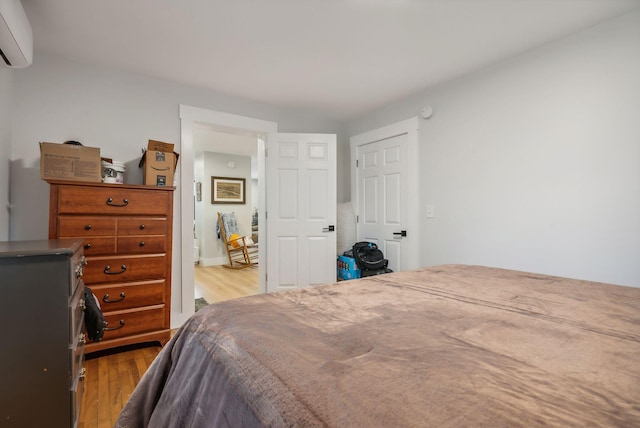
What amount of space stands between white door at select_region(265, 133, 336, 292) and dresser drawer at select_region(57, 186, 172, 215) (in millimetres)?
1320

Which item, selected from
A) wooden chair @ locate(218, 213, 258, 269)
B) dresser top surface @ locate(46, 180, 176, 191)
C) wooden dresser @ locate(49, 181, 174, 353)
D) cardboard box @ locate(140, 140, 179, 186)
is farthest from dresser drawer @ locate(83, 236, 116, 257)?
wooden chair @ locate(218, 213, 258, 269)

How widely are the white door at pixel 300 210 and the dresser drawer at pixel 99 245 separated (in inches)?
62.6

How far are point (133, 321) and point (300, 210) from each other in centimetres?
194

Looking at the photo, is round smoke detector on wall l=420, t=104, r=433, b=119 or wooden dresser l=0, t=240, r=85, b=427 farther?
round smoke detector on wall l=420, t=104, r=433, b=119

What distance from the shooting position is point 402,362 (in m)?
0.62

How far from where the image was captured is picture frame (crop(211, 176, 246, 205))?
21.1 ft

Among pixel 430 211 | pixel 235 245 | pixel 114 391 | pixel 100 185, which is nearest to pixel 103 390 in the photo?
pixel 114 391

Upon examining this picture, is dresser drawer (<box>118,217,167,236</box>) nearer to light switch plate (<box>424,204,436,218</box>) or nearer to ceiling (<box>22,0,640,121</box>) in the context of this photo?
ceiling (<box>22,0,640,121</box>)

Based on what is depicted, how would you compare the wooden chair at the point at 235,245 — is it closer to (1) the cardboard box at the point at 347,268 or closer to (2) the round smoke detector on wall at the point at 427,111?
(1) the cardboard box at the point at 347,268

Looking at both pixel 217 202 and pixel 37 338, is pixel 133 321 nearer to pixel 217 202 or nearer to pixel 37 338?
pixel 37 338

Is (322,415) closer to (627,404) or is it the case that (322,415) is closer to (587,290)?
(627,404)

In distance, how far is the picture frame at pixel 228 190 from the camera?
6.42 meters

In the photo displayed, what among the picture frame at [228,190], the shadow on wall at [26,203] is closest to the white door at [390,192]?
the shadow on wall at [26,203]

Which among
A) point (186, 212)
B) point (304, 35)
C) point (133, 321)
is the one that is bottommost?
point (133, 321)
